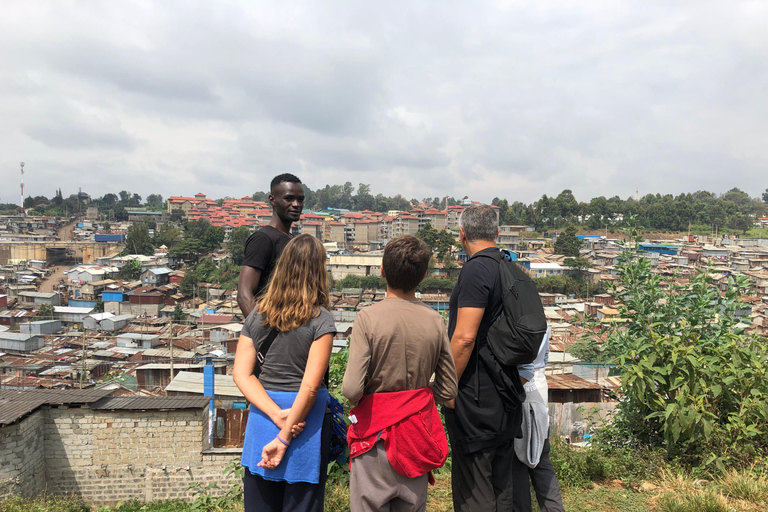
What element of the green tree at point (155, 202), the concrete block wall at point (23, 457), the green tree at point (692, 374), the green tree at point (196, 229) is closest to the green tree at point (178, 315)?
the green tree at point (196, 229)

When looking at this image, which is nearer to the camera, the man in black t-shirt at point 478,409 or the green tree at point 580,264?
the man in black t-shirt at point 478,409

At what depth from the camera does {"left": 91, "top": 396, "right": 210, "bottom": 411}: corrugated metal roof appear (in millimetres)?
5172

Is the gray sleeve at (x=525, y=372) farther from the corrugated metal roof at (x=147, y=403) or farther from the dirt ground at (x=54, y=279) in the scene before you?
the dirt ground at (x=54, y=279)

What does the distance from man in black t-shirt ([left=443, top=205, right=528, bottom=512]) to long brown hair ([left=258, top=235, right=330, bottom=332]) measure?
0.45 metres

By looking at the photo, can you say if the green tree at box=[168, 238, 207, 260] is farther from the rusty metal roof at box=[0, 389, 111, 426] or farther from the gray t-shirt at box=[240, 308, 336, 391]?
the gray t-shirt at box=[240, 308, 336, 391]

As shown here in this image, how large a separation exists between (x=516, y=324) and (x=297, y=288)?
68 cm

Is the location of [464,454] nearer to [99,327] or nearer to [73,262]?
[99,327]

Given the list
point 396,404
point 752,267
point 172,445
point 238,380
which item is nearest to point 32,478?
Result: point 172,445

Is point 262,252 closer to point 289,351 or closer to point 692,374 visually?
point 289,351

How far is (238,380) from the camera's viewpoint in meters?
1.28

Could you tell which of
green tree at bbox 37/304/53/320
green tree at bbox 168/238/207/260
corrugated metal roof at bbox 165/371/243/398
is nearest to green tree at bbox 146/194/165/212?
green tree at bbox 168/238/207/260

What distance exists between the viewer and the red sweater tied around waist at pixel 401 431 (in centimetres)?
123

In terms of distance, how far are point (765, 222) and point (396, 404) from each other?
66.6 metres

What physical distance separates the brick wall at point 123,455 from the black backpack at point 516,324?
194 inches
